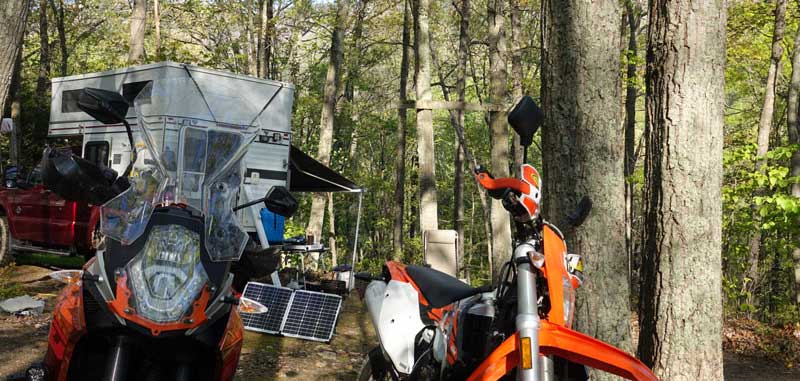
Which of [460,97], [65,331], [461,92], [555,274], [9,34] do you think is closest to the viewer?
[555,274]

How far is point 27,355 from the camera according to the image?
7641 millimetres

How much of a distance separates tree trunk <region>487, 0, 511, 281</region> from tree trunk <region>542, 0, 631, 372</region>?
34.1ft

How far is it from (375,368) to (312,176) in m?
11.8

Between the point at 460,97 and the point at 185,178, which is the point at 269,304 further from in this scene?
the point at 460,97

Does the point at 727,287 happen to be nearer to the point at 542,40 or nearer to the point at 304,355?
the point at 304,355

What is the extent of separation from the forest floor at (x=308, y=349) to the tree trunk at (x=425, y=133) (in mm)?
5174

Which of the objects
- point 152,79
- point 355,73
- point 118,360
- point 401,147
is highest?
point 355,73

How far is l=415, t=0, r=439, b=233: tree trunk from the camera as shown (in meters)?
18.2

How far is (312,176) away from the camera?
650 inches

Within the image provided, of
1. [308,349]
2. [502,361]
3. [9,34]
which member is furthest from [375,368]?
[9,34]

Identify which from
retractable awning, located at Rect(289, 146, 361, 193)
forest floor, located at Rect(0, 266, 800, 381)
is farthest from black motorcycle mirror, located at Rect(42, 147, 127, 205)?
retractable awning, located at Rect(289, 146, 361, 193)

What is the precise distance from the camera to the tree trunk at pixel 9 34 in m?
7.29

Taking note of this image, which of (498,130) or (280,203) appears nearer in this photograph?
(280,203)

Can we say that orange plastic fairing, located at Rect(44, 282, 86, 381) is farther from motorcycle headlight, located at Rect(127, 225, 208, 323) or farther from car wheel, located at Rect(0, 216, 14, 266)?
car wheel, located at Rect(0, 216, 14, 266)
